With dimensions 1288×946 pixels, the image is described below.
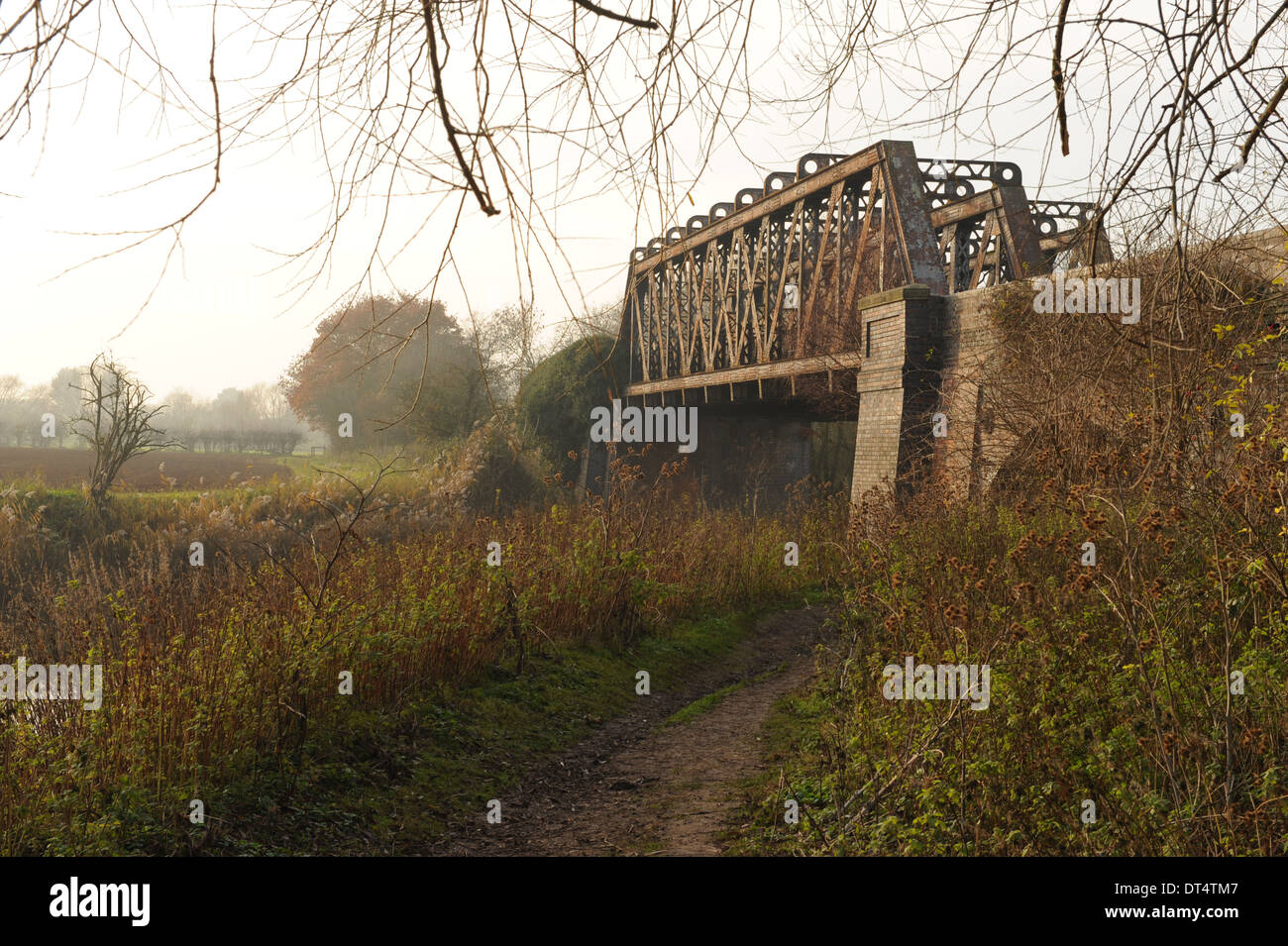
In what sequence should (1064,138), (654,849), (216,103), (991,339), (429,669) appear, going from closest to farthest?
(216,103) < (1064,138) < (654,849) < (429,669) < (991,339)

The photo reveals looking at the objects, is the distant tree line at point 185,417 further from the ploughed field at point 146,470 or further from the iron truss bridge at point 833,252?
the iron truss bridge at point 833,252

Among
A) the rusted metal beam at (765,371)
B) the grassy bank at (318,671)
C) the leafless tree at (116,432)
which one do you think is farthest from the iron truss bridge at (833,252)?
the leafless tree at (116,432)

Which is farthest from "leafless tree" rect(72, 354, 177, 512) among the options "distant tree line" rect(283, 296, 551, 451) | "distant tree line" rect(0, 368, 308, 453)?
"distant tree line" rect(283, 296, 551, 451)

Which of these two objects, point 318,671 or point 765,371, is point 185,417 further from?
point 318,671

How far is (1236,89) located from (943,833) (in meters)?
3.43

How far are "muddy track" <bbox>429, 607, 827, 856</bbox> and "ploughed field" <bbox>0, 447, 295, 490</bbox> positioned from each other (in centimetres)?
1735

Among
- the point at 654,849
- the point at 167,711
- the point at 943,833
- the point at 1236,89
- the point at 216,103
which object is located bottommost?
the point at 654,849

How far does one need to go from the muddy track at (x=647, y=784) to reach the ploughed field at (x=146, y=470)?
56.9 ft

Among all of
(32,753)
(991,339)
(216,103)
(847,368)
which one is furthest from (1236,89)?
(847,368)

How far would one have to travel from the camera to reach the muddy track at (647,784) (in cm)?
584

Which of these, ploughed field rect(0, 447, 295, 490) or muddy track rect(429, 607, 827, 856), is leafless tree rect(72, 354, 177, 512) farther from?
muddy track rect(429, 607, 827, 856)

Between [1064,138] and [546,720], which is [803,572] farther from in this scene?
[1064,138]

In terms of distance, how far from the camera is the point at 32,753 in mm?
5555

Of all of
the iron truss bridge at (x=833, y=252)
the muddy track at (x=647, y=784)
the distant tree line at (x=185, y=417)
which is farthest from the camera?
the distant tree line at (x=185, y=417)
